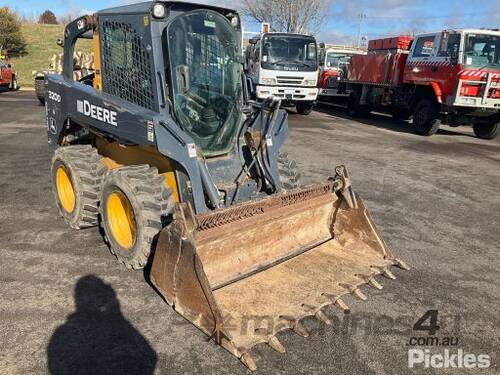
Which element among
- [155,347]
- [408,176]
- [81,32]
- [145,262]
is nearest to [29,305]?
[145,262]

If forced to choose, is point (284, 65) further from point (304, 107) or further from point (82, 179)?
point (82, 179)

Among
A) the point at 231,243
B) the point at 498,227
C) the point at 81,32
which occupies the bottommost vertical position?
the point at 498,227

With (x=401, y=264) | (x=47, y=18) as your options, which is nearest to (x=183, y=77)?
(x=401, y=264)

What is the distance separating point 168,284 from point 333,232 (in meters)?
1.81

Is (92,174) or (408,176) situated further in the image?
(408,176)

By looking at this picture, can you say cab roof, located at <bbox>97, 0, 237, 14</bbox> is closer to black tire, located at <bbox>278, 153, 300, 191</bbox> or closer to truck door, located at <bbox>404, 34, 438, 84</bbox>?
black tire, located at <bbox>278, 153, 300, 191</bbox>

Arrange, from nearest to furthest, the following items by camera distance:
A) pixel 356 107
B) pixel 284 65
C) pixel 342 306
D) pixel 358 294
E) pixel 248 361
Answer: pixel 248 361, pixel 342 306, pixel 358 294, pixel 284 65, pixel 356 107

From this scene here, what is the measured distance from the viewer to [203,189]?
3785 millimetres

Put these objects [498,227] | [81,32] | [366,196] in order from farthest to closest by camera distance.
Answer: [366,196] → [498,227] → [81,32]

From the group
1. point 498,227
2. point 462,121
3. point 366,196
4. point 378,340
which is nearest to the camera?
point 378,340

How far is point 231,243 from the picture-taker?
351 centimetres

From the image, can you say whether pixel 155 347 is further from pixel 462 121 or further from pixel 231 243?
pixel 462 121

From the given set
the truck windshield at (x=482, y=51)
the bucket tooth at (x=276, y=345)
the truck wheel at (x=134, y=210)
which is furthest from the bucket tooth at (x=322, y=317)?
the truck windshield at (x=482, y=51)

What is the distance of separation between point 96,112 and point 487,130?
491 inches
